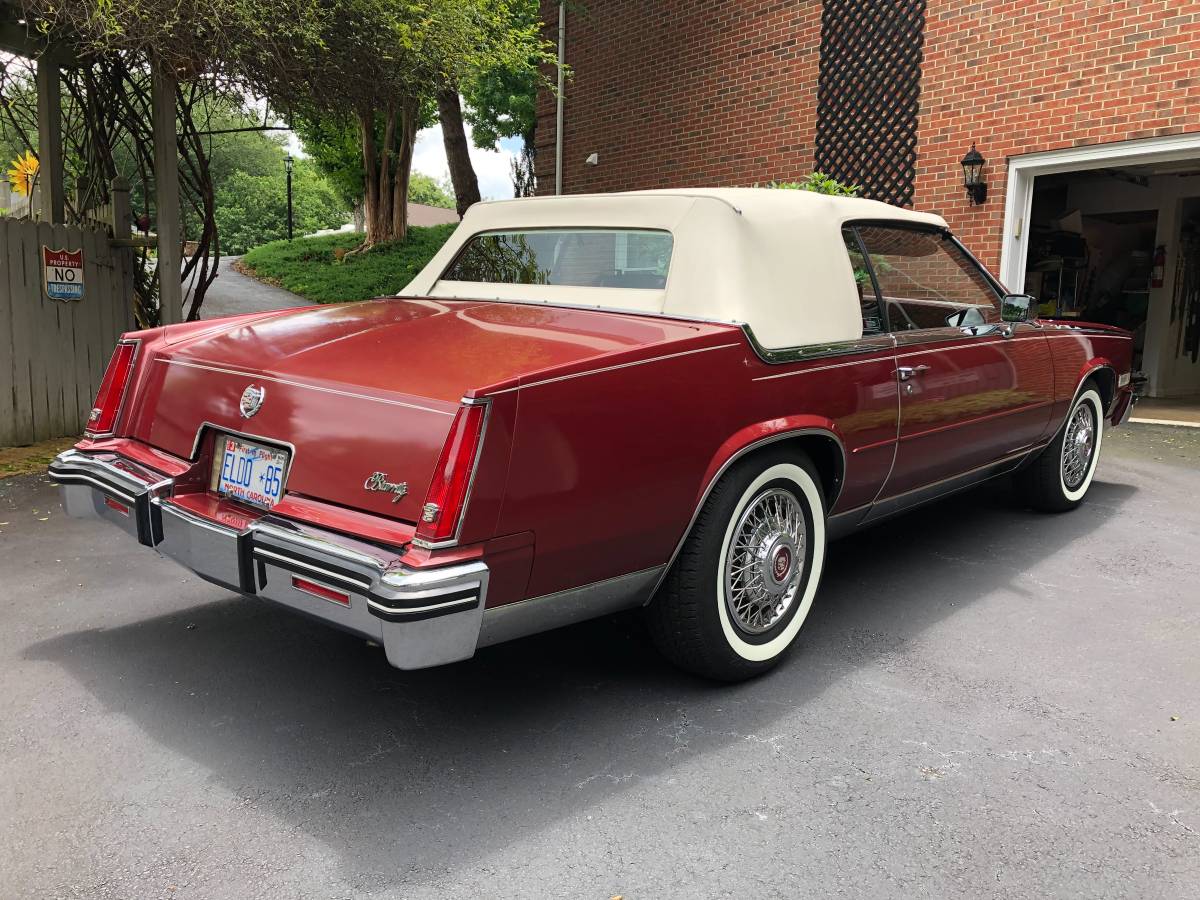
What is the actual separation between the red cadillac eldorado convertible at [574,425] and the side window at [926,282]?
0.02 m

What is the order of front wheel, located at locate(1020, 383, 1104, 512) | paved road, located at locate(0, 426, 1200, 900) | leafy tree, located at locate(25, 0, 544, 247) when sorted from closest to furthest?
paved road, located at locate(0, 426, 1200, 900)
front wheel, located at locate(1020, 383, 1104, 512)
leafy tree, located at locate(25, 0, 544, 247)

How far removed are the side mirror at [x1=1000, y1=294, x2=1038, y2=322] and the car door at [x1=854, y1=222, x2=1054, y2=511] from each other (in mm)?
44

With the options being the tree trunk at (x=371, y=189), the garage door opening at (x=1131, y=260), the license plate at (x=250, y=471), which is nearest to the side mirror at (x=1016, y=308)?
the license plate at (x=250, y=471)

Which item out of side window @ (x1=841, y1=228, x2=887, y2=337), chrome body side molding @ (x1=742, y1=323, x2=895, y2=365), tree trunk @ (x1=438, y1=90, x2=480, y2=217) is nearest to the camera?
chrome body side molding @ (x1=742, y1=323, x2=895, y2=365)

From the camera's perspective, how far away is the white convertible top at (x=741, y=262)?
131 inches

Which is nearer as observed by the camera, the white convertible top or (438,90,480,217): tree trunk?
the white convertible top

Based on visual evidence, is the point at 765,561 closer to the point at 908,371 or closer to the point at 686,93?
the point at 908,371

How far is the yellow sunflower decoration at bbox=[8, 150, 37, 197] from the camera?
8.88 m

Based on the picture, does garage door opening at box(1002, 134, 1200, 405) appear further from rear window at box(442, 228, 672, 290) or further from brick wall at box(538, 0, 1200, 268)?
rear window at box(442, 228, 672, 290)

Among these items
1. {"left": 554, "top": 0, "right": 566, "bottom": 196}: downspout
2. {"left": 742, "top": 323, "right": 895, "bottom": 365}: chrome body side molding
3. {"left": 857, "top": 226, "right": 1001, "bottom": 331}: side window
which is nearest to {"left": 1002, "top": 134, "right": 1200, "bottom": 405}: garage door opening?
{"left": 554, "top": 0, "right": 566, "bottom": 196}: downspout

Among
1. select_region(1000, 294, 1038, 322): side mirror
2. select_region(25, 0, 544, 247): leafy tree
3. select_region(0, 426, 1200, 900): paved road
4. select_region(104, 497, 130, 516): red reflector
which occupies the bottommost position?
select_region(0, 426, 1200, 900): paved road

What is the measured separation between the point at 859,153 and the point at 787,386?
27.2 feet

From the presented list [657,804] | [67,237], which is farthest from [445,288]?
[67,237]

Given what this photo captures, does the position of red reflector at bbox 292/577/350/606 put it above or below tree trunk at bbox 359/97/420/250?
below
